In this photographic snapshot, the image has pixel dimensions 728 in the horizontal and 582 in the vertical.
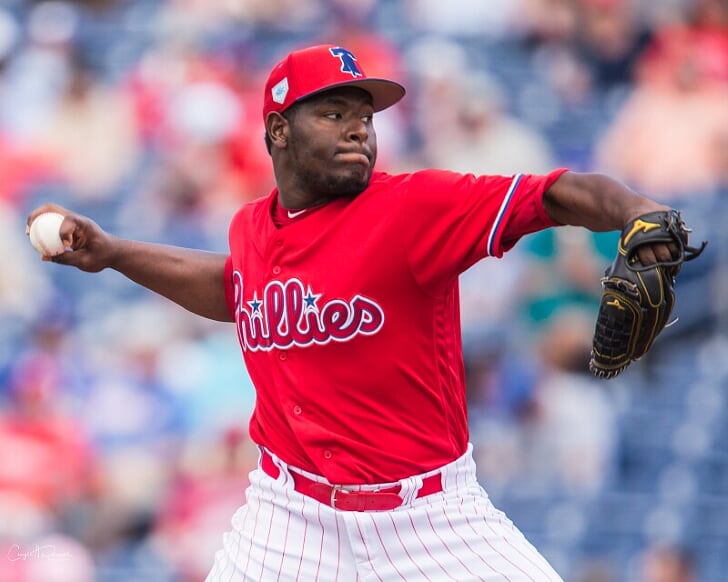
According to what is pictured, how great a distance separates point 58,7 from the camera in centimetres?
812

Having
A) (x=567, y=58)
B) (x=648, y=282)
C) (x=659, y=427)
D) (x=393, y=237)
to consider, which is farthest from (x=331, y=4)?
(x=648, y=282)

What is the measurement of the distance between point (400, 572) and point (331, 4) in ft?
19.2

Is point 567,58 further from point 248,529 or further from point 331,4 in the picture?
point 248,529

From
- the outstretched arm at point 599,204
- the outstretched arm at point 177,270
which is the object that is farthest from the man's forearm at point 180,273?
the outstretched arm at point 599,204

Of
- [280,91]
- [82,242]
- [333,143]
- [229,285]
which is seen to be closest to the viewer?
[333,143]

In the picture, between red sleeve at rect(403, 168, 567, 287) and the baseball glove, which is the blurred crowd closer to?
red sleeve at rect(403, 168, 567, 287)

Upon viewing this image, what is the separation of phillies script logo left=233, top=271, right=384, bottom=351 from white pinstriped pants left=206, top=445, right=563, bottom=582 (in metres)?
0.36

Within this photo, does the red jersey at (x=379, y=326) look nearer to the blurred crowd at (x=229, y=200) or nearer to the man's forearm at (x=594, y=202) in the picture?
the man's forearm at (x=594, y=202)

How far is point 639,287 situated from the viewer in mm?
2697

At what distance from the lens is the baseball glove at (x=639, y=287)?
2.66m

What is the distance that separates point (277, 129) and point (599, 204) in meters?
1.11

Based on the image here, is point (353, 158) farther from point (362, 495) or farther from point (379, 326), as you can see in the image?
point (362, 495)

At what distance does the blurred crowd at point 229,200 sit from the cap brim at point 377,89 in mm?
3707

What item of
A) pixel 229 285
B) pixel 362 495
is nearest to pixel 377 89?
pixel 229 285
